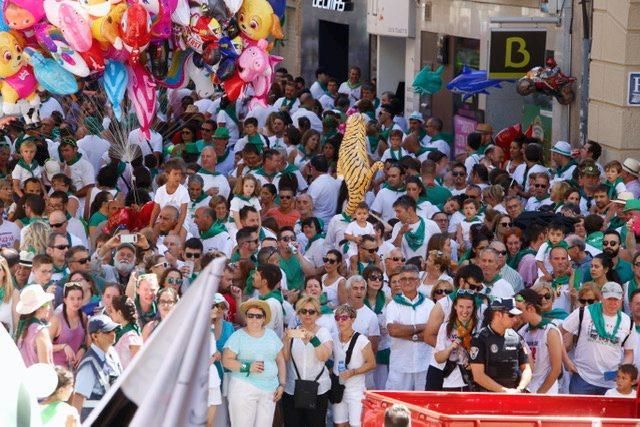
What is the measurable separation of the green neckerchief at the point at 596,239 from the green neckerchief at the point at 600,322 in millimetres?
2113

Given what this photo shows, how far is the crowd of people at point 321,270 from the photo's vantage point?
37.9 ft

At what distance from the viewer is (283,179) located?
1666 centimetres

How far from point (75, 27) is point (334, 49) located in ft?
67.2

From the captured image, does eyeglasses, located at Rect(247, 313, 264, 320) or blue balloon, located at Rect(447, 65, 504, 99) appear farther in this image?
blue balloon, located at Rect(447, 65, 504, 99)

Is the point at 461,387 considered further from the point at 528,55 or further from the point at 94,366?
the point at 528,55

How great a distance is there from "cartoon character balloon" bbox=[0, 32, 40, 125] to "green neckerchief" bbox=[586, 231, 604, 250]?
5705 millimetres

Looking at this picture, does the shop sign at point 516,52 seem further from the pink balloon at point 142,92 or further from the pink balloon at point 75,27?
the pink balloon at point 75,27

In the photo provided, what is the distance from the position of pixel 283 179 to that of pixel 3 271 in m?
5.08

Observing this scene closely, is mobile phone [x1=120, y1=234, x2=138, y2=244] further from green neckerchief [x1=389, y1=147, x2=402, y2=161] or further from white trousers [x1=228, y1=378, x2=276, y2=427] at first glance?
green neckerchief [x1=389, y1=147, x2=402, y2=161]

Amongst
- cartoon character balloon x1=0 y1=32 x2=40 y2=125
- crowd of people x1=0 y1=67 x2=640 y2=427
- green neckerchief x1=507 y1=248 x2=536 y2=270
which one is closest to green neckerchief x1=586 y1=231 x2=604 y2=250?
crowd of people x1=0 y1=67 x2=640 y2=427

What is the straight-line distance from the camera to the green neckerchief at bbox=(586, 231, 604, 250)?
14312 mm

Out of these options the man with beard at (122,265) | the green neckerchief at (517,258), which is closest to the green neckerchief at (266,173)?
the green neckerchief at (517,258)

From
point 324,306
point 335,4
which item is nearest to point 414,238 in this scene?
point 324,306

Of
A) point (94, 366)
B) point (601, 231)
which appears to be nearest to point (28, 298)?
point (94, 366)
